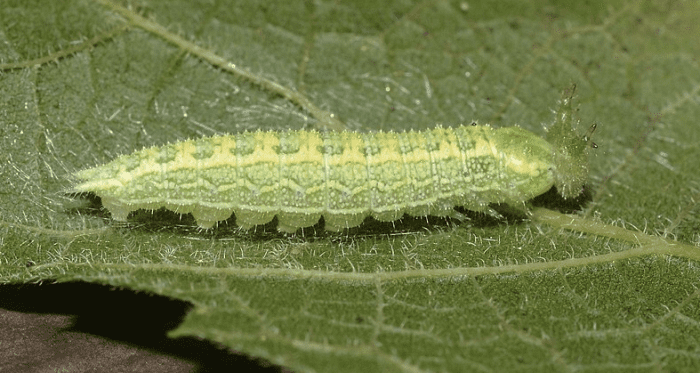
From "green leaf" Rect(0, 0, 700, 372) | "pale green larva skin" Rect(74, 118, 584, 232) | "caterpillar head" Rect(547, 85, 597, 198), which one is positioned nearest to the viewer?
"green leaf" Rect(0, 0, 700, 372)

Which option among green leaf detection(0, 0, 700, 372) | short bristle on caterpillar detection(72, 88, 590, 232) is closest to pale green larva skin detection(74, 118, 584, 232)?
short bristle on caterpillar detection(72, 88, 590, 232)

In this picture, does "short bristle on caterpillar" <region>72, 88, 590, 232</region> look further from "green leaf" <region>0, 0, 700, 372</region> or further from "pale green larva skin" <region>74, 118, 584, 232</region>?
"green leaf" <region>0, 0, 700, 372</region>

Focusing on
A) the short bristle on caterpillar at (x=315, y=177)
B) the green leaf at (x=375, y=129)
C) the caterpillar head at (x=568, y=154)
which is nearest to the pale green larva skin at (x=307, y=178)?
the short bristle on caterpillar at (x=315, y=177)

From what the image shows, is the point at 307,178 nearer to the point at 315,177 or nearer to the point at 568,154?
the point at 315,177

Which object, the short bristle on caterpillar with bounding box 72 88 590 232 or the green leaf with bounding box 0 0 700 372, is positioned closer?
the green leaf with bounding box 0 0 700 372

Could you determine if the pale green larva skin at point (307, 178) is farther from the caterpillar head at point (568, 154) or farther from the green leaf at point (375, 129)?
the caterpillar head at point (568, 154)

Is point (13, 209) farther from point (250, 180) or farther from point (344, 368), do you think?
point (344, 368)

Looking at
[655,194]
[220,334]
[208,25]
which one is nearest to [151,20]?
[208,25]

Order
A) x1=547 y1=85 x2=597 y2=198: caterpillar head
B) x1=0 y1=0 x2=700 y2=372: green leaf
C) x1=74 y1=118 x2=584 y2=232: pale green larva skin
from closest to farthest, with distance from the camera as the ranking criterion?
A: 1. x1=0 y1=0 x2=700 y2=372: green leaf
2. x1=74 y1=118 x2=584 y2=232: pale green larva skin
3. x1=547 y1=85 x2=597 y2=198: caterpillar head
